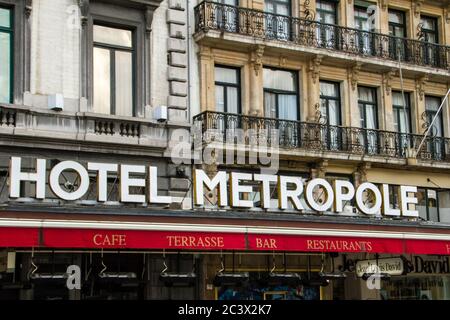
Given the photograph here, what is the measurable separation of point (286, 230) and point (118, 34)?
25.2ft

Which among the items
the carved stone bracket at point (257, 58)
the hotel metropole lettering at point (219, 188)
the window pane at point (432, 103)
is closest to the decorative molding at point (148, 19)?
the carved stone bracket at point (257, 58)

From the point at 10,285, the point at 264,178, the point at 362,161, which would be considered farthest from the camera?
the point at 362,161

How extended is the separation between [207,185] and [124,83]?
4.45 m

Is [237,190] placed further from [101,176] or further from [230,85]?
[230,85]

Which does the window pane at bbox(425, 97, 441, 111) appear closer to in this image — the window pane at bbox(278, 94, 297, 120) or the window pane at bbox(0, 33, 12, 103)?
the window pane at bbox(278, 94, 297, 120)

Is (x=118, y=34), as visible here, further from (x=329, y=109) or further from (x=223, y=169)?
(x=329, y=109)

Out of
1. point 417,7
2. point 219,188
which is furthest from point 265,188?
point 417,7

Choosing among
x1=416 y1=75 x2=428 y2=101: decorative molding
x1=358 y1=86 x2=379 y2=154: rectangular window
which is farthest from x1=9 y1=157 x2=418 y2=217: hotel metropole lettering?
x1=416 y1=75 x2=428 y2=101: decorative molding

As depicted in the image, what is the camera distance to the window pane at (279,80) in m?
24.5

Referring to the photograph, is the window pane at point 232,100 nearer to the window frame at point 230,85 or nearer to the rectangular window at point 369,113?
the window frame at point 230,85

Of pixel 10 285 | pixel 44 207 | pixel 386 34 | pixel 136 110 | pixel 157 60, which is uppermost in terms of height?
pixel 386 34

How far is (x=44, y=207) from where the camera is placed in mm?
15305
